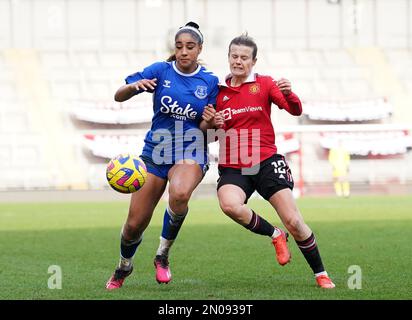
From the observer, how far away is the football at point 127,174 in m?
8.47

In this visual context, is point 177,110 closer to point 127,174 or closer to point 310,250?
point 127,174

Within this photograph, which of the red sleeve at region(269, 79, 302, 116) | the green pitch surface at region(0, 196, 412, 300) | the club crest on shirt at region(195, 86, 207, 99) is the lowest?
the green pitch surface at region(0, 196, 412, 300)

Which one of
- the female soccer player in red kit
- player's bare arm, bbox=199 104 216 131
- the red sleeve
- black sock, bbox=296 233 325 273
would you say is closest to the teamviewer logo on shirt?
the female soccer player in red kit

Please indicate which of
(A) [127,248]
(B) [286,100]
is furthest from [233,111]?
(A) [127,248]

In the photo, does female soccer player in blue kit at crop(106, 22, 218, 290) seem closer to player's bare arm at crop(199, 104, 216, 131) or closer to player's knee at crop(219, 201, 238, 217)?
player's bare arm at crop(199, 104, 216, 131)

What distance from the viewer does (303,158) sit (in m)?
35.6

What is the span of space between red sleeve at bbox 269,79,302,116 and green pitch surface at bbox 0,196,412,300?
1.54m

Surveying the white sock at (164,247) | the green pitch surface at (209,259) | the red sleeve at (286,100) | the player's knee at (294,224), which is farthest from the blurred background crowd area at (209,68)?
the player's knee at (294,224)

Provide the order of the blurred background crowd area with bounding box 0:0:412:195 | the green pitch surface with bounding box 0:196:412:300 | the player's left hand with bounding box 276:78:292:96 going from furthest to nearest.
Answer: the blurred background crowd area with bounding box 0:0:412:195
the player's left hand with bounding box 276:78:292:96
the green pitch surface with bounding box 0:196:412:300

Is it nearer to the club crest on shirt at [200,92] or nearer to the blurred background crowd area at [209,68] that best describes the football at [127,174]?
the club crest on shirt at [200,92]

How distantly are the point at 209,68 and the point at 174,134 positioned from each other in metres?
29.5

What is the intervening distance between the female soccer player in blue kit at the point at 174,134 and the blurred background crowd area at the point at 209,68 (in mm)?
22149

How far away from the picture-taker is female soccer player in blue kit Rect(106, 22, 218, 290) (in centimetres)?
856
